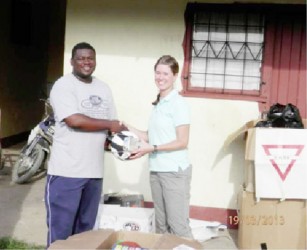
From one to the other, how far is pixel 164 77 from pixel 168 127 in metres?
0.34

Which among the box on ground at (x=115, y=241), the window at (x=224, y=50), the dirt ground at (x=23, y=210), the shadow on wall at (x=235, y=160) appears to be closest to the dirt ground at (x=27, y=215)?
the dirt ground at (x=23, y=210)

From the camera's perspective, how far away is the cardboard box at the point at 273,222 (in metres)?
4.18

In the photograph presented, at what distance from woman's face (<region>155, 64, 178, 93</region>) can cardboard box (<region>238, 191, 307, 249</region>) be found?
142 cm

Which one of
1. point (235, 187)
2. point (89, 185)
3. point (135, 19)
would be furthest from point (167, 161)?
point (135, 19)

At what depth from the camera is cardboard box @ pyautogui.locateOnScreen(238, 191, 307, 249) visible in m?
4.18

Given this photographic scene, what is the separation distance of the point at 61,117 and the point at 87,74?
1.09ft

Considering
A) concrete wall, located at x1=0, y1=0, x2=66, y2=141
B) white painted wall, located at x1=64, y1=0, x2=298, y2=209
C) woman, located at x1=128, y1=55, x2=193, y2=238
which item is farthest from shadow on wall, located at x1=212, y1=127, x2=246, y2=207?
concrete wall, located at x1=0, y1=0, x2=66, y2=141

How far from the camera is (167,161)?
340 cm

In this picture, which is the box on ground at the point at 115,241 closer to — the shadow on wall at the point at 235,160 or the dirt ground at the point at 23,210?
the dirt ground at the point at 23,210

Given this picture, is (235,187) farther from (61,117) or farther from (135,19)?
(61,117)

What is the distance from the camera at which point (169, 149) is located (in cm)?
331

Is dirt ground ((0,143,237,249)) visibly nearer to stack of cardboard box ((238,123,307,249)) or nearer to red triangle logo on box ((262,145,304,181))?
stack of cardboard box ((238,123,307,249))

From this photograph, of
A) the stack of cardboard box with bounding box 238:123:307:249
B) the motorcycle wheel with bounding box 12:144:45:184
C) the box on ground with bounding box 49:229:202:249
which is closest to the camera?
the box on ground with bounding box 49:229:202:249

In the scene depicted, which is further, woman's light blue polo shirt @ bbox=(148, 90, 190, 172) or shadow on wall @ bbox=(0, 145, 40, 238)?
shadow on wall @ bbox=(0, 145, 40, 238)
